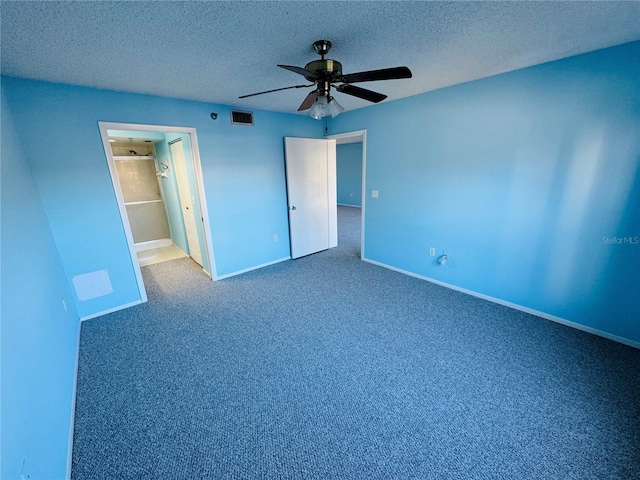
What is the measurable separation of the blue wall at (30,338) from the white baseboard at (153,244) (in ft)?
10.0

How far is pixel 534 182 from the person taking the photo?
7.73ft

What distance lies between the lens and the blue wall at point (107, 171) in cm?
228

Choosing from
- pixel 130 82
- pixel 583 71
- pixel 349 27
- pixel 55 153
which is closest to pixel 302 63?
pixel 349 27

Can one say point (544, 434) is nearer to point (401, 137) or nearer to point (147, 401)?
point (147, 401)

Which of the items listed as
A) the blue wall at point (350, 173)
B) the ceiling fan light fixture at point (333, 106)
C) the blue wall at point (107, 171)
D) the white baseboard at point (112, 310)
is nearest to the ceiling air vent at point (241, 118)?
the blue wall at point (107, 171)

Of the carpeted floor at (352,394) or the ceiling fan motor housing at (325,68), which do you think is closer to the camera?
the carpeted floor at (352,394)

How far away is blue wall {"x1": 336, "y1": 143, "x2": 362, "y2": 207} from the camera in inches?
333

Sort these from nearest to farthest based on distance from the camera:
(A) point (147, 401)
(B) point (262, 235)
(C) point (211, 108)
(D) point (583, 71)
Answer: (A) point (147, 401) → (D) point (583, 71) → (C) point (211, 108) → (B) point (262, 235)

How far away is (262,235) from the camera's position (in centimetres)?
395

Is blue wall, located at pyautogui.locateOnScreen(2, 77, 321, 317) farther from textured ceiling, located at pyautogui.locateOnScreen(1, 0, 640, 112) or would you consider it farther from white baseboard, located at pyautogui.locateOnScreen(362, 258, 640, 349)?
white baseboard, located at pyautogui.locateOnScreen(362, 258, 640, 349)

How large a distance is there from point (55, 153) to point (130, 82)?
0.97m

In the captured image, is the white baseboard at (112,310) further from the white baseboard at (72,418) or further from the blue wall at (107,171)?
the white baseboard at (72,418)

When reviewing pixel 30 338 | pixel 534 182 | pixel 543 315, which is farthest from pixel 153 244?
pixel 543 315

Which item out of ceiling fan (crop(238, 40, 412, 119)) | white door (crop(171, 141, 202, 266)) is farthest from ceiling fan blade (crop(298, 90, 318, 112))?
white door (crop(171, 141, 202, 266))
